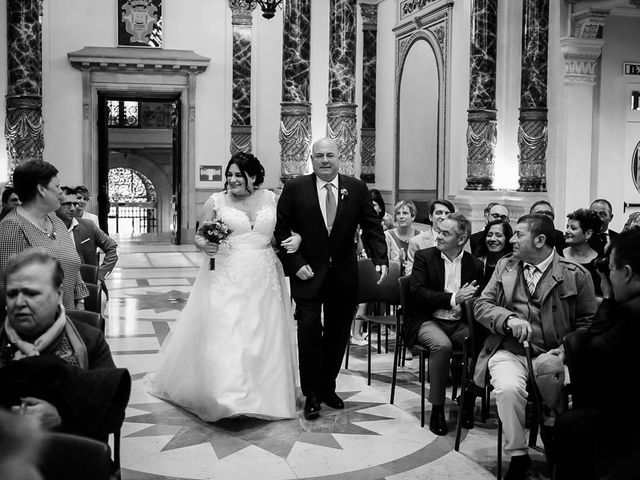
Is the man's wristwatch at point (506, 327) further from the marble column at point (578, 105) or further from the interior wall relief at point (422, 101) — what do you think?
the interior wall relief at point (422, 101)

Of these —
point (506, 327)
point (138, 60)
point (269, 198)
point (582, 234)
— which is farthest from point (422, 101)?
point (506, 327)

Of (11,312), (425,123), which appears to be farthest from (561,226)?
(11,312)

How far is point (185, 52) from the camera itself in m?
17.1

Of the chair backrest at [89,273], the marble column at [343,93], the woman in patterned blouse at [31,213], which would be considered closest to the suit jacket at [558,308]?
the woman in patterned blouse at [31,213]

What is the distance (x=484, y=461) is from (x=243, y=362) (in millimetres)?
1619

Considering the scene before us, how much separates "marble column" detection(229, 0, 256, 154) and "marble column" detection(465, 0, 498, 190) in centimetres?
596

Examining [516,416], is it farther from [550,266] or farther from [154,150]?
[154,150]

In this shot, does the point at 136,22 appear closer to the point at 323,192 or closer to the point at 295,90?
the point at 295,90

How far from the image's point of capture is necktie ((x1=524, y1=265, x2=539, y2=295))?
4.56 meters

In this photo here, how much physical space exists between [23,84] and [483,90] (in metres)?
8.39

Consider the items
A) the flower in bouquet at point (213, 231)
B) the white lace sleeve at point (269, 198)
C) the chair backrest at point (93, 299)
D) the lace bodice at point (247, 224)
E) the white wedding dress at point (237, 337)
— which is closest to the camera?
the chair backrest at point (93, 299)

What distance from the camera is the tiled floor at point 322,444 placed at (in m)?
4.41

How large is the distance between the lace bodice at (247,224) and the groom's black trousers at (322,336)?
481mm

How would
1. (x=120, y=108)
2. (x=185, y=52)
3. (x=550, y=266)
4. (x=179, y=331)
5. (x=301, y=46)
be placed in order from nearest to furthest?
1. (x=550, y=266)
2. (x=179, y=331)
3. (x=301, y=46)
4. (x=185, y=52)
5. (x=120, y=108)
